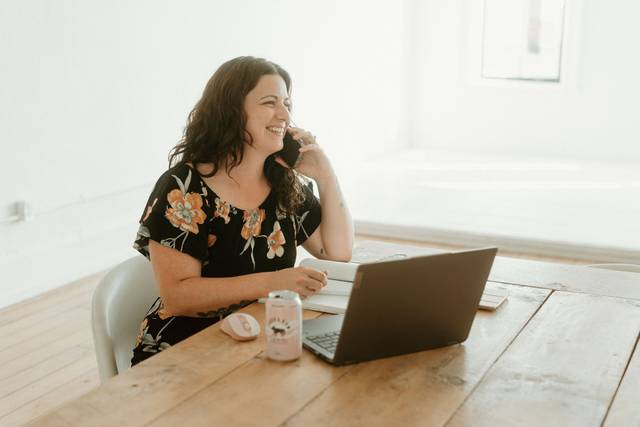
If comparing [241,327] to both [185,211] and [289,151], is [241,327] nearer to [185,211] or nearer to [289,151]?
[185,211]

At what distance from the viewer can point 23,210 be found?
3879 millimetres

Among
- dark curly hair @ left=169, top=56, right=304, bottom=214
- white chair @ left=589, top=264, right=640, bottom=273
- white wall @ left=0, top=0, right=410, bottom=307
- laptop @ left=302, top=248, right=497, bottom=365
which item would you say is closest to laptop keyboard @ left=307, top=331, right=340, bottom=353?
laptop @ left=302, top=248, right=497, bottom=365

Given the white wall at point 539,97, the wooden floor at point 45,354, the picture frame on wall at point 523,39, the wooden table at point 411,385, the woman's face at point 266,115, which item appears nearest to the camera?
the wooden table at point 411,385

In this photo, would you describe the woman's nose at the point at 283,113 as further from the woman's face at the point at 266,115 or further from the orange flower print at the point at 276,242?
the orange flower print at the point at 276,242

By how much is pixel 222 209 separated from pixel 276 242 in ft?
0.55

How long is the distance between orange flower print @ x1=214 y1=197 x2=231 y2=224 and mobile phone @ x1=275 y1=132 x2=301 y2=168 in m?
0.22

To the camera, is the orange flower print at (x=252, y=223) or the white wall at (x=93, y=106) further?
the white wall at (x=93, y=106)

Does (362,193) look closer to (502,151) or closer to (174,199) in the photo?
(502,151)

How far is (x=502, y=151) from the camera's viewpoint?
7.89 meters

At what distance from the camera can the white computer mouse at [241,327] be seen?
1622mm

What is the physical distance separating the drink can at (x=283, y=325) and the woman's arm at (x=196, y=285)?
0.32 metres

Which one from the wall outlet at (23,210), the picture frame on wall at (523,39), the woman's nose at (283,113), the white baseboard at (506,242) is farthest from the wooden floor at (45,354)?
the picture frame on wall at (523,39)

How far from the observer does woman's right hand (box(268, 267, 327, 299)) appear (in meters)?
1.82

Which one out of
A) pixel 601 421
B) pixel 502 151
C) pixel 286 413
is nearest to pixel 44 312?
pixel 286 413
